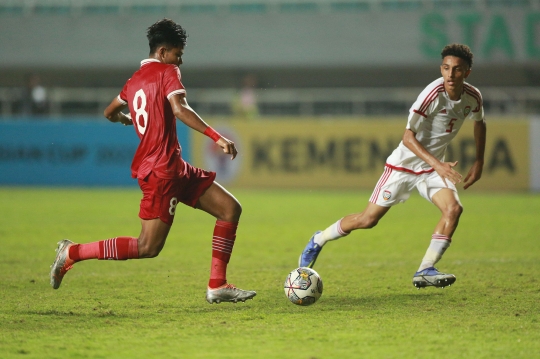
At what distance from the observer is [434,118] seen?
696 centimetres

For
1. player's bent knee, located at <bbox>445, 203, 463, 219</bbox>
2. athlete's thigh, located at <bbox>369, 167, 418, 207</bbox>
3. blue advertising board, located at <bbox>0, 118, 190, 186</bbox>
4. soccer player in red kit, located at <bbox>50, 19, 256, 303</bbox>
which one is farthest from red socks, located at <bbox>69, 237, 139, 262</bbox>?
blue advertising board, located at <bbox>0, 118, 190, 186</bbox>

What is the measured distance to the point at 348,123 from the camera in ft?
63.4

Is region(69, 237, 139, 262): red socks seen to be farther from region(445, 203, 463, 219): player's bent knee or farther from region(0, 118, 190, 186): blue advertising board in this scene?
region(0, 118, 190, 186): blue advertising board

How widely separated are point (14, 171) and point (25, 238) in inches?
382

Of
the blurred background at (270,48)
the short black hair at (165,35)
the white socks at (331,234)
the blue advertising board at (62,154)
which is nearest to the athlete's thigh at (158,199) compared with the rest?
the short black hair at (165,35)

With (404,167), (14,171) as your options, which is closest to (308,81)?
(14,171)

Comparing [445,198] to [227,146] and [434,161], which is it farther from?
[227,146]

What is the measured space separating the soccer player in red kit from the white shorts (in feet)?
4.91

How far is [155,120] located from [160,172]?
384 millimetres

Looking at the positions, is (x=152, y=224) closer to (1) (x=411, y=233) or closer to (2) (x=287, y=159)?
(1) (x=411, y=233)

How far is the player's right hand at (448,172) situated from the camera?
6.32 meters

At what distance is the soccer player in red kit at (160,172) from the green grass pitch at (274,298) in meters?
0.39

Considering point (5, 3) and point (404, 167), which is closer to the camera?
point (404, 167)

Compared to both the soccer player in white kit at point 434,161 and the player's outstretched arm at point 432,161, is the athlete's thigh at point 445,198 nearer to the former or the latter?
the soccer player in white kit at point 434,161
